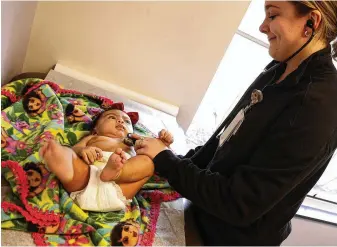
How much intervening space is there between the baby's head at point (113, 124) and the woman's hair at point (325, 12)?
0.69 m

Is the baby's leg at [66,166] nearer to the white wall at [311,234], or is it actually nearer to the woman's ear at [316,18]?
the woman's ear at [316,18]

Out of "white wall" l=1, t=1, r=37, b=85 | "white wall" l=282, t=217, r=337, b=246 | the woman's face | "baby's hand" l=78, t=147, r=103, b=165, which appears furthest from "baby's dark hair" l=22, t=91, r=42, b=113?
"white wall" l=282, t=217, r=337, b=246

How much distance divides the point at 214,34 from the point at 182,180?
38.0 inches

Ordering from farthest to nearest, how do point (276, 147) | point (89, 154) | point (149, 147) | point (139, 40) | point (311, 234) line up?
point (311, 234)
point (139, 40)
point (149, 147)
point (89, 154)
point (276, 147)

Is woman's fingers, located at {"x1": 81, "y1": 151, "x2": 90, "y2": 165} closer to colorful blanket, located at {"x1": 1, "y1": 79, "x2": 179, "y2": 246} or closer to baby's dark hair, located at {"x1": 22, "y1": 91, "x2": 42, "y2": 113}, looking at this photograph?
colorful blanket, located at {"x1": 1, "y1": 79, "x2": 179, "y2": 246}

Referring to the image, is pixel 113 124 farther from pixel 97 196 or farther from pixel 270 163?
pixel 270 163

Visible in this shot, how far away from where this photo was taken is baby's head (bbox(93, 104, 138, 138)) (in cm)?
121

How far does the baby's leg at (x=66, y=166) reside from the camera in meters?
0.89

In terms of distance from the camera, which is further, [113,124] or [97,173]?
[113,124]

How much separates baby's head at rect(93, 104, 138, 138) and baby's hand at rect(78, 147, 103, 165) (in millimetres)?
200

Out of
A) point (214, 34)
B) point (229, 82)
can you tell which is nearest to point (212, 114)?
point (229, 82)

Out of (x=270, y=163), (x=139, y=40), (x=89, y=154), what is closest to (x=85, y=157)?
(x=89, y=154)

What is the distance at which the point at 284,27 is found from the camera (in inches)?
36.8

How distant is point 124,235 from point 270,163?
0.42 m
